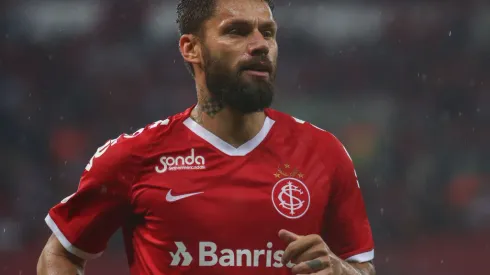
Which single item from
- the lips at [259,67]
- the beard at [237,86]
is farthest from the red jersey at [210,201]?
the lips at [259,67]

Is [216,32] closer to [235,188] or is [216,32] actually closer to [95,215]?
[235,188]

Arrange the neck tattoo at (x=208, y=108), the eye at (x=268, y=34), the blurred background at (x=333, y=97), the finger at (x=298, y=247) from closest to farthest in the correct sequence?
the finger at (x=298, y=247), the eye at (x=268, y=34), the neck tattoo at (x=208, y=108), the blurred background at (x=333, y=97)

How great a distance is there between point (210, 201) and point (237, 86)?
368mm

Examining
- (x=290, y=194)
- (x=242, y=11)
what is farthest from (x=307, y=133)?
(x=242, y=11)

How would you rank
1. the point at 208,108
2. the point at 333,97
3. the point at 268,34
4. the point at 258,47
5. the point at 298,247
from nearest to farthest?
the point at 298,247 < the point at 258,47 < the point at 268,34 < the point at 208,108 < the point at 333,97

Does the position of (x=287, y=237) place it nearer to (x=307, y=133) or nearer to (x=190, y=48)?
(x=307, y=133)

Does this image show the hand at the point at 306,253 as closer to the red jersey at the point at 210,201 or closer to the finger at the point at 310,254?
the finger at the point at 310,254

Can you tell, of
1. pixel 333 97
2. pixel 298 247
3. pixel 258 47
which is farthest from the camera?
pixel 333 97

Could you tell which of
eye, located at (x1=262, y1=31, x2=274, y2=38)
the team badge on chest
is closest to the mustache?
eye, located at (x1=262, y1=31, x2=274, y2=38)

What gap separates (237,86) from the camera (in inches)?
107

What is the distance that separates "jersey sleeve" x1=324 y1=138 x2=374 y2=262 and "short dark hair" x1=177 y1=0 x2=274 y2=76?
0.62 meters

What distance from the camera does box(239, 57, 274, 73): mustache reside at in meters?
2.67

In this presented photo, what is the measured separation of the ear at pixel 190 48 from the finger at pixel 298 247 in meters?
0.83

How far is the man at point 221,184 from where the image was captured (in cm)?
269
